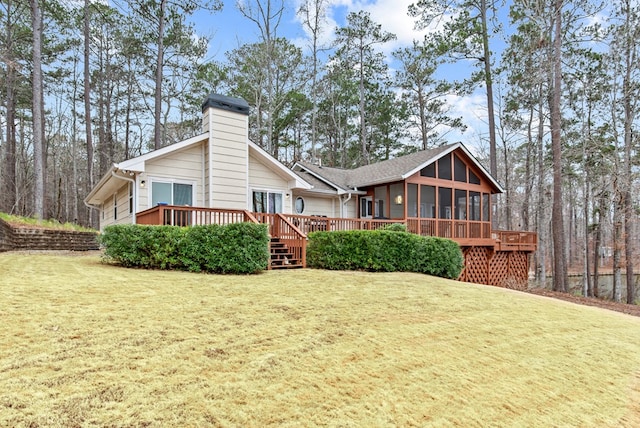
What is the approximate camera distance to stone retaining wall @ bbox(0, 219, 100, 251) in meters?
10.0

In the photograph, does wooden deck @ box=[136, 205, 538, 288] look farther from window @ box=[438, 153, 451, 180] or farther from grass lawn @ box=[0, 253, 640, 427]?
grass lawn @ box=[0, 253, 640, 427]

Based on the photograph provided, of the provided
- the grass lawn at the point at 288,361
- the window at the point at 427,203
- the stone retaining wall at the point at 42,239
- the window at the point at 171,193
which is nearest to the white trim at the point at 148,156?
the window at the point at 171,193

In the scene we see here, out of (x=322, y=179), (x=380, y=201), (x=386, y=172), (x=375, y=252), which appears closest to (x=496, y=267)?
(x=380, y=201)

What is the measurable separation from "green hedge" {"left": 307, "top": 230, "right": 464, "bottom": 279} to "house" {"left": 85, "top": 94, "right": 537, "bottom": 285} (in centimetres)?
60

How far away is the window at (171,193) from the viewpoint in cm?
1013

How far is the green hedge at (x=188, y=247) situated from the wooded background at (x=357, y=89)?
880 centimetres

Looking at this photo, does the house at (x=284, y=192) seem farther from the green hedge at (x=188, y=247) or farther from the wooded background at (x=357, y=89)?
the wooded background at (x=357, y=89)

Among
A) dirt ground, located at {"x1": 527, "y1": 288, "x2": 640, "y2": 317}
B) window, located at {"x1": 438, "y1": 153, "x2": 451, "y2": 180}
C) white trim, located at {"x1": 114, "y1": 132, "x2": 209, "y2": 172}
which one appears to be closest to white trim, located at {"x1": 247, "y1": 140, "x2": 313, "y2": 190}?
white trim, located at {"x1": 114, "y1": 132, "x2": 209, "y2": 172}

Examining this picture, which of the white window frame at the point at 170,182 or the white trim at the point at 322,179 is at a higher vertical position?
the white trim at the point at 322,179

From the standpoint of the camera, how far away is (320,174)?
15875 millimetres

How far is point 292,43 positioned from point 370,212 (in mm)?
12704

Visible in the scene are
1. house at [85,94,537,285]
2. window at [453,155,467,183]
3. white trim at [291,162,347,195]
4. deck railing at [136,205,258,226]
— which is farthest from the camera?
window at [453,155,467,183]

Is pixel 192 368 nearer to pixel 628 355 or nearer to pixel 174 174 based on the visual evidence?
pixel 628 355

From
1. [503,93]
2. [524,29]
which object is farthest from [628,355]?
Answer: [503,93]
